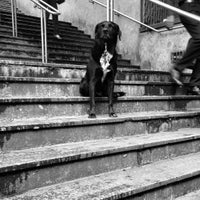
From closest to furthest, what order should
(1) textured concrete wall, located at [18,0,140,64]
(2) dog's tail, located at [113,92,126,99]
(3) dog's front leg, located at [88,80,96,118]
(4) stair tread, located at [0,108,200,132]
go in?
1. (4) stair tread, located at [0,108,200,132]
2. (3) dog's front leg, located at [88,80,96,118]
3. (2) dog's tail, located at [113,92,126,99]
4. (1) textured concrete wall, located at [18,0,140,64]

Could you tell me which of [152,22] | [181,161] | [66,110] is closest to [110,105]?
[66,110]

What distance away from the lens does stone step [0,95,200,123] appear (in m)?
2.19

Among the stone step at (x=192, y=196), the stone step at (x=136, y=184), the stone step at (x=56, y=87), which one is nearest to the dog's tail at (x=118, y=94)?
the stone step at (x=56, y=87)

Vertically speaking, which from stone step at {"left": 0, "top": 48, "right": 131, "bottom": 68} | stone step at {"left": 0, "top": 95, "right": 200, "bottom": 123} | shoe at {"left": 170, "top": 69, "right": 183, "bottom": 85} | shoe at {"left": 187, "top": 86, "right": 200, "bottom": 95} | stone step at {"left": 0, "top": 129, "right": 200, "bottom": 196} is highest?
stone step at {"left": 0, "top": 48, "right": 131, "bottom": 68}

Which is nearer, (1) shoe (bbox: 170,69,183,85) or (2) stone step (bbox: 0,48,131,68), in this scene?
(1) shoe (bbox: 170,69,183,85)

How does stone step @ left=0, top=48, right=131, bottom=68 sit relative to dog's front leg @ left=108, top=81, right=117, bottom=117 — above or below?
above

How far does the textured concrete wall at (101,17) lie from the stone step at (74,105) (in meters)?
2.52

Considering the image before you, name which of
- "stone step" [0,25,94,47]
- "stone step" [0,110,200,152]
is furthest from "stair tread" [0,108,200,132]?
"stone step" [0,25,94,47]

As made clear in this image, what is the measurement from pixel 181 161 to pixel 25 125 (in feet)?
4.35

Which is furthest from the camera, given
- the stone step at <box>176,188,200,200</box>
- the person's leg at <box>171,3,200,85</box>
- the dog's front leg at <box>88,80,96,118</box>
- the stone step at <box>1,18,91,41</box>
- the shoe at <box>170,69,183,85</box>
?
the stone step at <box>1,18,91,41</box>

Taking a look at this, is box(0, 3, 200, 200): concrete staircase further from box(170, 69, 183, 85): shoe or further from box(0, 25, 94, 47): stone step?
box(0, 25, 94, 47): stone step

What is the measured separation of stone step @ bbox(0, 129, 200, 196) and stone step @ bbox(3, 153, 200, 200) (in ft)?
0.17

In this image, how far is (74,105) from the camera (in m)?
2.55

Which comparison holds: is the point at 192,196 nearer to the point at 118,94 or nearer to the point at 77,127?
the point at 77,127
